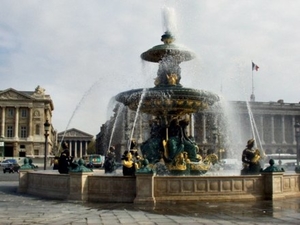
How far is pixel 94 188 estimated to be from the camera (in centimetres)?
1390

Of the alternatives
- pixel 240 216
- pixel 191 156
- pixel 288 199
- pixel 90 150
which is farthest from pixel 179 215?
pixel 90 150

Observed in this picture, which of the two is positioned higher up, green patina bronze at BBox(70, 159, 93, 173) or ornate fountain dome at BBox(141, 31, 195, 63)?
ornate fountain dome at BBox(141, 31, 195, 63)

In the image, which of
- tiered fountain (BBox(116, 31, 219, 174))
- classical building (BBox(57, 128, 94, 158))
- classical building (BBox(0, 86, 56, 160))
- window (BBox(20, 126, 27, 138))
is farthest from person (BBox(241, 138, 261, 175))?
classical building (BBox(57, 128, 94, 158))

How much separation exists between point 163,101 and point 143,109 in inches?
49.4

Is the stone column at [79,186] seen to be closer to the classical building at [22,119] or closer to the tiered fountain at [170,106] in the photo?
the tiered fountain at [170,106]

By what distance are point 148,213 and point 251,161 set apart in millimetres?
5844

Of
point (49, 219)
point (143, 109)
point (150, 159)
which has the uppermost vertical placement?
point (143, 109)

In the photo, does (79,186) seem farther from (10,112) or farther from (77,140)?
(77,140)

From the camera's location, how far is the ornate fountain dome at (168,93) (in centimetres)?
1695

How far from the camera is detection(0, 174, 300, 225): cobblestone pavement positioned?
992 centimetres

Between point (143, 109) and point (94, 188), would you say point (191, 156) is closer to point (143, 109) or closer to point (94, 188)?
point (143, 109)

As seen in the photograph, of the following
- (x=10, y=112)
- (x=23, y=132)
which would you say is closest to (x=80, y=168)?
(x=23, y=132)

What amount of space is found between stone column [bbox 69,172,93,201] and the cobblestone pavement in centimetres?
34

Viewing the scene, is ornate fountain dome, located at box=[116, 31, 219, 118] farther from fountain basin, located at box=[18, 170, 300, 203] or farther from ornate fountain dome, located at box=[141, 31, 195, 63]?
fountain basin, located at box=[18, 170, 300, 203]
